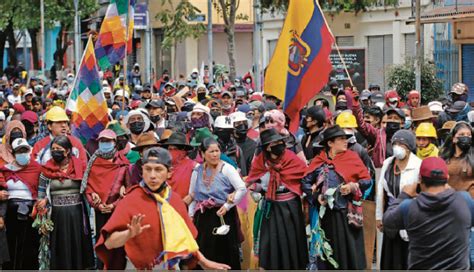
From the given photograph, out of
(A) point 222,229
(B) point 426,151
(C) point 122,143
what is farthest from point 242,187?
(C) point 122,143

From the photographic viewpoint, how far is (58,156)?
1222 centimetres

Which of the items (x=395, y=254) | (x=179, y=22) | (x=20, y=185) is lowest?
(x=395, y=254)

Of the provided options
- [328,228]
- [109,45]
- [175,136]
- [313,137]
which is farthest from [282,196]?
[109,45]

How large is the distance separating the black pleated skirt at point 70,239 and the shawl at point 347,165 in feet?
7.92

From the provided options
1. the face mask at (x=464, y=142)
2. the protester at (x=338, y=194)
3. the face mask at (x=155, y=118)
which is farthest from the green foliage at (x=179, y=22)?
the face mask at (x=464, y=142)

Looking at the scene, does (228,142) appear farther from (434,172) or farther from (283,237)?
(434,172)

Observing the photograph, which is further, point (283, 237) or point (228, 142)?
point (228, 142)

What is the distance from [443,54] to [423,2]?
10.3 feet

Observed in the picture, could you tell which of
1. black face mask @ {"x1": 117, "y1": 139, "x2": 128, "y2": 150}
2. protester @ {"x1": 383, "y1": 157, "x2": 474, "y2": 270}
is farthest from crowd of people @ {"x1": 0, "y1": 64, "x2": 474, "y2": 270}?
protester @ {"x1": 383, "y1": 157, "x2": 474, "y2": 270}

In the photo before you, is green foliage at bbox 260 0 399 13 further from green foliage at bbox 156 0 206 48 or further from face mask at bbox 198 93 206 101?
face mask at bbox 198 93 206 101

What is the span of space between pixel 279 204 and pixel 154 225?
339cm

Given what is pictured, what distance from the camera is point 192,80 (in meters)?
32.6

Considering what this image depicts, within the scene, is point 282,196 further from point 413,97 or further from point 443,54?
point 443,54

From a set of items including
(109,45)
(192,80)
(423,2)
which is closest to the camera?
(109,45)
